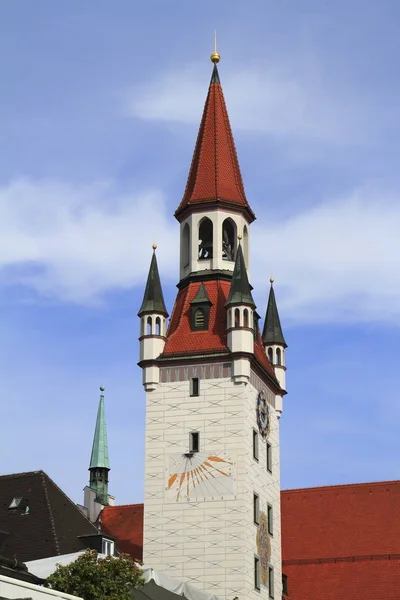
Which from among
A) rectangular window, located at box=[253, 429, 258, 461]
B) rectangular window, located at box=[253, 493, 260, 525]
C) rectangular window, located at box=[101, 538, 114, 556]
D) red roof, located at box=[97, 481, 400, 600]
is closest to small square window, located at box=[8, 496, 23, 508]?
rectangular window, located at box=[101, 538, 114, 556]

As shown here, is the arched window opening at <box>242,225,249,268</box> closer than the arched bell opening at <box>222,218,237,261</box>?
No

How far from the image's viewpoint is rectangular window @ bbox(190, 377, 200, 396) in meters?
60.4

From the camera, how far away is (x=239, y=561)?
187ft

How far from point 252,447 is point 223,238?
10598mm

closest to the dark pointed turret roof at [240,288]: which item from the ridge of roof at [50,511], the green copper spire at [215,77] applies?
the ridge of roof at [50,511]

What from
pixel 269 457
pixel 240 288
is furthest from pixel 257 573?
pixel 240 288

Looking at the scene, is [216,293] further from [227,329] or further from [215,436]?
[215,436]

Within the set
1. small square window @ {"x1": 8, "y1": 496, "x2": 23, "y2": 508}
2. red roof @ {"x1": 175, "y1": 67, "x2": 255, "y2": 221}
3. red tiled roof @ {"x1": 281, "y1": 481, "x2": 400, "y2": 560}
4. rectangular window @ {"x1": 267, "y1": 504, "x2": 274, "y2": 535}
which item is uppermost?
red roof @ {"x1": 175, "y1": 67, "x2": 255, "y2": 221}

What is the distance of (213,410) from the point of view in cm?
5972

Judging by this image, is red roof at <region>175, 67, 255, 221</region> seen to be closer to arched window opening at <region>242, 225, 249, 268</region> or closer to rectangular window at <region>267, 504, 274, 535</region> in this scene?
arched window opening at <region>242, 225, 249, 268</region>

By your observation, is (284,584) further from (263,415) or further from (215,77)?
(215,77)

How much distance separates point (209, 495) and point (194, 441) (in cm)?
253

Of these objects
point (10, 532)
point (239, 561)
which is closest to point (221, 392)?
point (239, 561)

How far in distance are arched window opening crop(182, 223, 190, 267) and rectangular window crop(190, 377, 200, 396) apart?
677 centimetres
